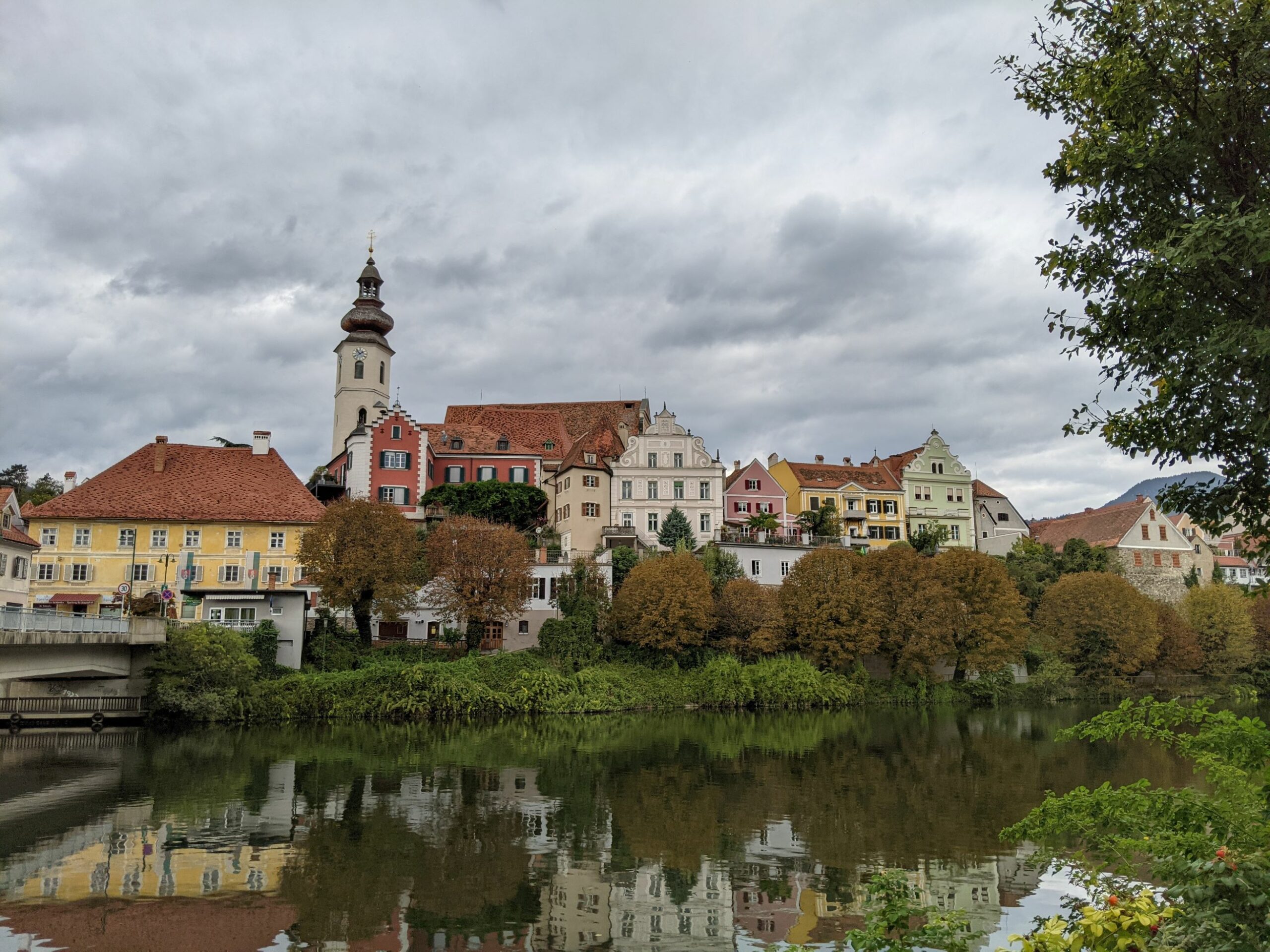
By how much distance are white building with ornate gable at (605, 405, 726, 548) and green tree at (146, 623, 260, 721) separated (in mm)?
29221

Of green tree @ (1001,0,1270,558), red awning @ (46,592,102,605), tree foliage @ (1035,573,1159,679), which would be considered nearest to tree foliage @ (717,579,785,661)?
tree foliage @ (1035,573,1159,679)

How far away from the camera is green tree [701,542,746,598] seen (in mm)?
Answer: 57875

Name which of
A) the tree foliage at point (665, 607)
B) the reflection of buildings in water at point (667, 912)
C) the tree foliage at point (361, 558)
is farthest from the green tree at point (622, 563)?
the reflection of buildings in water at point (667, 912)

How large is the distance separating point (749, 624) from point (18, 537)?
126ft

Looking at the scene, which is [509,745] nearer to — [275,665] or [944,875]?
[275,665]

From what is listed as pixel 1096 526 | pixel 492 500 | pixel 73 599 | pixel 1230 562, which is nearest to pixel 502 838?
→ pixel 73 599

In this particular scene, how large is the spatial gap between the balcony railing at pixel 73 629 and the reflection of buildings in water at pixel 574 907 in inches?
856

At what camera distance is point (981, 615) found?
55594 millimetres

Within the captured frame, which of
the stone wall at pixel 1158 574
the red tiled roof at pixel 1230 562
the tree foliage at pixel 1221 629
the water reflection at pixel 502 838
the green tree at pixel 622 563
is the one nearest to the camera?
the water reflection at pixel 502 838

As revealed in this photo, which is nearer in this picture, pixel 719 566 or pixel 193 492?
pixel 193 492

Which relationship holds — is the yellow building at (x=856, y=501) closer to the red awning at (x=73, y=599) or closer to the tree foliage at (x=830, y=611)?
the tree foliage at (x=830, y=611)

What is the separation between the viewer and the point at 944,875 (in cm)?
1658

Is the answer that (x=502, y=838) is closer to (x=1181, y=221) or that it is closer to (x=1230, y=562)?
(x=1181, y=221)

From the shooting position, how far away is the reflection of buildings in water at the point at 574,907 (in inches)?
532
